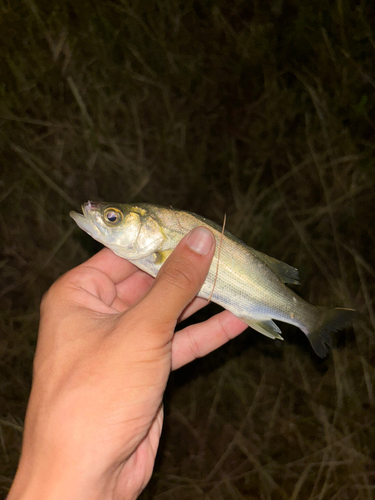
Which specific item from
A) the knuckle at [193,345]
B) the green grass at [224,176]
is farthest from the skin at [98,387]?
the green grass at [224,176]

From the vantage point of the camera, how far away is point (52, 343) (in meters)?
1.57

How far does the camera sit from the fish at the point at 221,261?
71.2 inches

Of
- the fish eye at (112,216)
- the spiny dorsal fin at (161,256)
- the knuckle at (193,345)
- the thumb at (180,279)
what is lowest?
the knuckle at (193,345)

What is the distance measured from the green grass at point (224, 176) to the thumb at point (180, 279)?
0.98 metres

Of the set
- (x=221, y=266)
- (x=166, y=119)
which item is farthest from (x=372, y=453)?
(x=166, y=119)

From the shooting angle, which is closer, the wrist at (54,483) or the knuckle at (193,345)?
the wrist at (54,483)

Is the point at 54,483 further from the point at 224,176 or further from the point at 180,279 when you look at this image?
the point at 224,176

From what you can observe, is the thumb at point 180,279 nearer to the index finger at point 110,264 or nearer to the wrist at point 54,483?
the index finger at point 110,264

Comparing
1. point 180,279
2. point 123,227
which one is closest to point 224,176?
point 123,227

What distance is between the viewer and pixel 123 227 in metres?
1.81

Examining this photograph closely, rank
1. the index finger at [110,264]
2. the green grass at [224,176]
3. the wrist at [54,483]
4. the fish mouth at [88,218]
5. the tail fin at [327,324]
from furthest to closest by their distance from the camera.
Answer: the green grass at [224,176], the index finger at [110,264], the tail fin at [327,324], the fish mouth at [88,218], the wrist at [54,483]

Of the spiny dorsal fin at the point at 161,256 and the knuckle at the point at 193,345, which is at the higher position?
the spiny dorsal fin at the point at 161,256

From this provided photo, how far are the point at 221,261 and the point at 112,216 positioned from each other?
24.0 inches

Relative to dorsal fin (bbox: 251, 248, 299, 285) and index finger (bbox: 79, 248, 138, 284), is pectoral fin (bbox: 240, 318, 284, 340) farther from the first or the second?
index finger (bbox: 79, 248, 138, 284)
